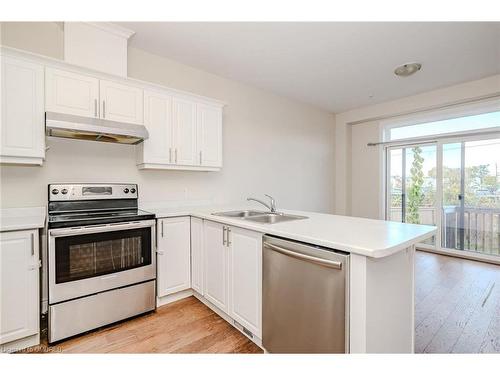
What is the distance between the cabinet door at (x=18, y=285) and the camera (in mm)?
1589

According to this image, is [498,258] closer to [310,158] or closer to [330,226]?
[310,158]

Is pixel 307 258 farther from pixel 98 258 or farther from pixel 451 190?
pixel 451 190

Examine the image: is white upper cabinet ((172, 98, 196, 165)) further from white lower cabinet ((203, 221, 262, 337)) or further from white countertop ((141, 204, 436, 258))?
white countertop ((141, 204, 436, 258))

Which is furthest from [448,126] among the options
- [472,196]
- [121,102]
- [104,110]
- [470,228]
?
[104,110]

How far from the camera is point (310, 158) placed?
4695 millimetres

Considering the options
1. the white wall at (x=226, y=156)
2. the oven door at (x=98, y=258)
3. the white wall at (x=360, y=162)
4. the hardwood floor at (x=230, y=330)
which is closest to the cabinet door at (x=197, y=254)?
the hardwood floor at (x=230, y=330)

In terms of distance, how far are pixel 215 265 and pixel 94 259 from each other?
952 millimetres

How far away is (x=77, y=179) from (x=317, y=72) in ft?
10.3

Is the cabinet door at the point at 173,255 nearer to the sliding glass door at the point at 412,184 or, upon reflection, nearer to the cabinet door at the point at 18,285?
the cabinet door at the point at 18,285

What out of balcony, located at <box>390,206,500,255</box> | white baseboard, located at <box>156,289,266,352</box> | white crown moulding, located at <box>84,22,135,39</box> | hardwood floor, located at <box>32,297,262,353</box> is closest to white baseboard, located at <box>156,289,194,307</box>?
white baseboard, located at <box>156,289,266,352</box>
